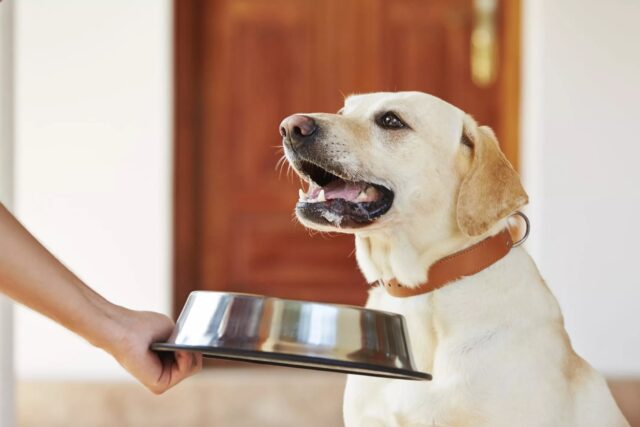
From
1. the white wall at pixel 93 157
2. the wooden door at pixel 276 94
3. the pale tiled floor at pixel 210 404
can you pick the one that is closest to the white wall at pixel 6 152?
the pale tiled floor at pixel 210 404

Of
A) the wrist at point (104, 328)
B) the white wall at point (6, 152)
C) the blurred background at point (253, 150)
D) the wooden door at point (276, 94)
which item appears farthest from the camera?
the wooden door at point (276, 94)

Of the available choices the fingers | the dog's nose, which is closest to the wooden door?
the dog's nose

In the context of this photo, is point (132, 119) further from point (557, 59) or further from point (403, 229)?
point (403, 229)

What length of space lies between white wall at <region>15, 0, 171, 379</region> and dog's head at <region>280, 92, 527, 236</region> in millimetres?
2082

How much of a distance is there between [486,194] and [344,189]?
24cm

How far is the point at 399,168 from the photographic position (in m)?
1.83

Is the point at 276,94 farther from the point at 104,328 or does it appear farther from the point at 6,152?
the point at 104,328

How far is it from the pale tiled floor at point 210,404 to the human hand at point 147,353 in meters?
2.11

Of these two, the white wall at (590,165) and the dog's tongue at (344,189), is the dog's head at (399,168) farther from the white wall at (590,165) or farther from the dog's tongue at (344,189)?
the white wall at (590,165)

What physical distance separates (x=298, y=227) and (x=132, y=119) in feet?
2.48

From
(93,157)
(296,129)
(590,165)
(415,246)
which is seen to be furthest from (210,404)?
(296,129)

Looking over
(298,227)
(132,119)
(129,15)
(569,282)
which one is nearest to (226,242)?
(298,227)

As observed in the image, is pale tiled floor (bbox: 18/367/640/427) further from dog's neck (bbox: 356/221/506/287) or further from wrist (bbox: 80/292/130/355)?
wrist (bbox: 80/292/130/355)

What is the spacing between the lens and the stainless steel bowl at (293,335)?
52.7 inches
